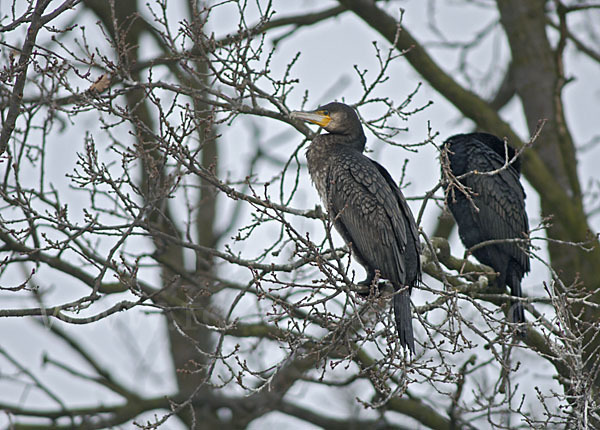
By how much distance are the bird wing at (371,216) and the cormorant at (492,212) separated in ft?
4.02

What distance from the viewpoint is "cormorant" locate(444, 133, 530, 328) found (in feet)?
A: 19.0

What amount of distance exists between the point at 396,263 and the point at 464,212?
1.61 m

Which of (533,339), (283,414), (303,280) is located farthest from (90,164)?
(283,414)

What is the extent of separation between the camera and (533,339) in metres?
5.03

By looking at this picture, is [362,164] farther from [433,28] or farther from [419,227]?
[433,28]

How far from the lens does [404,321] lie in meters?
4.18

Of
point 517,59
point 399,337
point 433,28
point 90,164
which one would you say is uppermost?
point 433,28

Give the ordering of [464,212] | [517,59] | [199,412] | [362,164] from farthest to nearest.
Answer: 1. [517,59]
2. [199,412]
3. [464,212]
4. [362,164]

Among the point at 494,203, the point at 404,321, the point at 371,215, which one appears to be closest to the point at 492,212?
the point at 494,203

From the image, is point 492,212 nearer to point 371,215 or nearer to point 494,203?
point 494,203

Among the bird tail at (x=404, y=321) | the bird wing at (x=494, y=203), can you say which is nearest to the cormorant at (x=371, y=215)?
the bird tail at (x=404, y=321)

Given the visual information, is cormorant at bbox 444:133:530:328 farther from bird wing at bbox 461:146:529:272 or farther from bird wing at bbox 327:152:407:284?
bird wing at bbox 327:152:407:284

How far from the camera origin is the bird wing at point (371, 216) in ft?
15.3

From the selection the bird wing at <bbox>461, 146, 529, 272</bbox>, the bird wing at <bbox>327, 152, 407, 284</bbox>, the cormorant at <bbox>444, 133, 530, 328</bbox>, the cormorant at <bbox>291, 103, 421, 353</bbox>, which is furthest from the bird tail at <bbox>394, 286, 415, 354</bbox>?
the bird wing at <bbox>461, 146, 529, 272</bbox>
